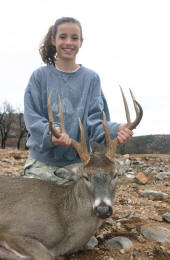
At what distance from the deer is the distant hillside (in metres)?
21.7

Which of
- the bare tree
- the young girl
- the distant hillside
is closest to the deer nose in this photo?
the young girl

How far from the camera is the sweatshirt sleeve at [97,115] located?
4.60 m

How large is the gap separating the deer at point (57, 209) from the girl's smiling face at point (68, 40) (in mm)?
1519

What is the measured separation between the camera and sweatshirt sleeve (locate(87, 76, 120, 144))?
15.1 ft

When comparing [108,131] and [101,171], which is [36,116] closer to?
[108,131]

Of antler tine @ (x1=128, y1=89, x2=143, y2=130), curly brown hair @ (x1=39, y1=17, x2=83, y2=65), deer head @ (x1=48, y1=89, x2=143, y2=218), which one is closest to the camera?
deer head @ (x1=48, y1=89, x2=143, y2=218)

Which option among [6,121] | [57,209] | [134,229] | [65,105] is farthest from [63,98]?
[6,121]

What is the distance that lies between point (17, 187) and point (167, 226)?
2520 mm

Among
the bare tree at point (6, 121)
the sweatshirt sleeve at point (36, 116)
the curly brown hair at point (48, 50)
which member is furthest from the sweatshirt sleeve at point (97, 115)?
the bare tree at point (6, 121)

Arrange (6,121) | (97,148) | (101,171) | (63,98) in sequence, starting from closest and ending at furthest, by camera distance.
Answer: (101,171)
(63,98)
(97,148)
(6,121)

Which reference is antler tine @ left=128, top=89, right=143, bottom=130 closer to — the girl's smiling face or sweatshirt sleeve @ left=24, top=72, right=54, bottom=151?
sweatshirt sleeve @ left=24, top=72, right=54, bottom=151

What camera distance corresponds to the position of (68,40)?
4.89 meters

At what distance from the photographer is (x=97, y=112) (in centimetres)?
504

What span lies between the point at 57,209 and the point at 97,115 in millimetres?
1869
